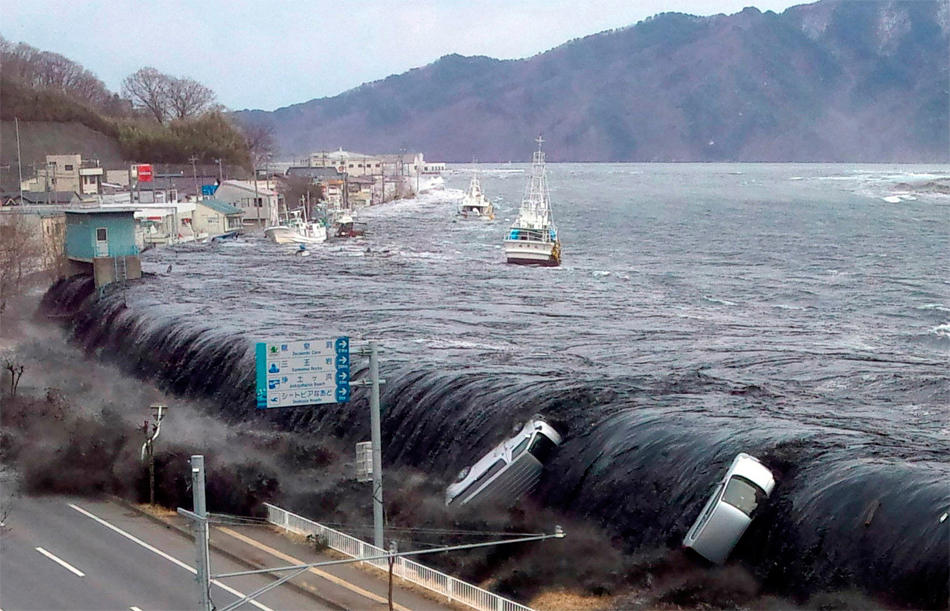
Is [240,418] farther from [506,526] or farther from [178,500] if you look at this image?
[506,526]

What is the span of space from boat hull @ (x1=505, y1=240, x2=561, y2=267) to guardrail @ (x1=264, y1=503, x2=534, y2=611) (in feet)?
97.2

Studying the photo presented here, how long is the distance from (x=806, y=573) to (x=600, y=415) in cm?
521

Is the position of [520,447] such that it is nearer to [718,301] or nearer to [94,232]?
[718,301]

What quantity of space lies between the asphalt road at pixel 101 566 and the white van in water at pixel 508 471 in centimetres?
358

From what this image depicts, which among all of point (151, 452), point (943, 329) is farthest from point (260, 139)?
point (151, 452)

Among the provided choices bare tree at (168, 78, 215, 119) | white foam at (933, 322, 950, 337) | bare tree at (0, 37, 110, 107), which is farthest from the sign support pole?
bare tree at (168, 78, 215, 119)

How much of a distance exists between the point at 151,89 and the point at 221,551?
96.1m

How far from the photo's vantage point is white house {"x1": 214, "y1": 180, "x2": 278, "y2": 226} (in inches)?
2343

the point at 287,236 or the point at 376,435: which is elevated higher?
the point at 376,435

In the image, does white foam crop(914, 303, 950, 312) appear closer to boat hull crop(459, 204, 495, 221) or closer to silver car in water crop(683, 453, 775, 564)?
silver car in water crop(683, 453, 775, 564)

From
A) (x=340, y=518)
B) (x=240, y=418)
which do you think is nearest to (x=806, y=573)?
(x=340, y=518)

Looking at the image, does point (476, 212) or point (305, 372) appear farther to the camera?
point (476, 212)

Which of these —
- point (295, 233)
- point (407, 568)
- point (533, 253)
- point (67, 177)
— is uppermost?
A: point (67, 177)

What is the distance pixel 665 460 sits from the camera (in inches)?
576
